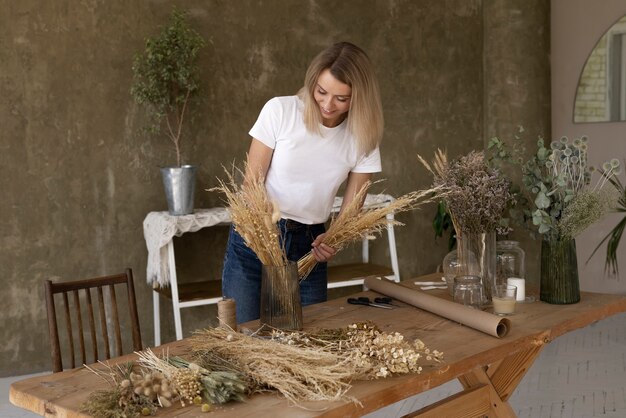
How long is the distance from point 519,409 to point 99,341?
250 centimetres

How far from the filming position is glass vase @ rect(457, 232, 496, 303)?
274cm

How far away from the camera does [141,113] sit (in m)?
4.93

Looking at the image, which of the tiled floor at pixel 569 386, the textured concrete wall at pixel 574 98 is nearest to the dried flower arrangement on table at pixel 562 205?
the tiled floor at pixel 569 386

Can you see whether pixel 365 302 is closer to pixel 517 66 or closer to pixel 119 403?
pixel 119 403

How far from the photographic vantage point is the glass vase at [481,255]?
2740 mm

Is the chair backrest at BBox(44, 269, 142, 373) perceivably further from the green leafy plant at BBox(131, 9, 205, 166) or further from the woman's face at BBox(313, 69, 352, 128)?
the green leafy plant at BBox(131, 9, 205, 166)

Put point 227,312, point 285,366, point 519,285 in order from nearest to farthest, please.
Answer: point 285,366 → point 227,312 → point 519,285

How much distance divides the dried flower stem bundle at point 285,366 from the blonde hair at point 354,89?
1.09 metres

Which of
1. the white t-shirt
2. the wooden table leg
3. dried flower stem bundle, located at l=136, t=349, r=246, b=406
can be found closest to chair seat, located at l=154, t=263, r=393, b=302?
the white t-shirt

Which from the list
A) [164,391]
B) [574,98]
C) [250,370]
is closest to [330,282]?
[574,98]

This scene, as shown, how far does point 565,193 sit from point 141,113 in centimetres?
301

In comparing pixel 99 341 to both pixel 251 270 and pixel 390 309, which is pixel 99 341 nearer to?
pixel 251 270

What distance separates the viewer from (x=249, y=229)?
2352mm

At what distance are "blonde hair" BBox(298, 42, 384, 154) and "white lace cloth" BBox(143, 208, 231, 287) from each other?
174 centimetres
